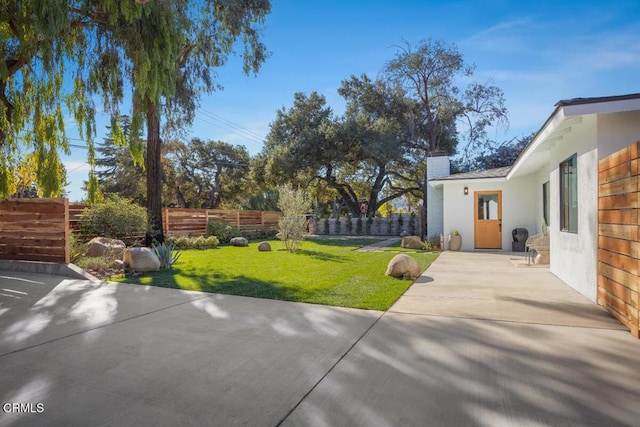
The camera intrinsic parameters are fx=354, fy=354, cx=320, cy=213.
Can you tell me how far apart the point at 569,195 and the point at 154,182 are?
11465 millimetres

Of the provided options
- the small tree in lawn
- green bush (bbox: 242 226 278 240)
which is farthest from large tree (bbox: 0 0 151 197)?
green bush (bbox: 242 226 278 240)

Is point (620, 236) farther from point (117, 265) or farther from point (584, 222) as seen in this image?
point (117, 265)

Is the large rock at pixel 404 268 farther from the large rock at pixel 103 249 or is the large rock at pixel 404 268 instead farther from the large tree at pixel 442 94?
the large tree at pixel 442 94

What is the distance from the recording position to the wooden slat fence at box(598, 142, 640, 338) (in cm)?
339

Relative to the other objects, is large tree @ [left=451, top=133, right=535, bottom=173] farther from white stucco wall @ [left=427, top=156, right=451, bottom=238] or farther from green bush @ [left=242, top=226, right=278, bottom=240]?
green bush @ [left=242, top=226, right=278, bottom=240]

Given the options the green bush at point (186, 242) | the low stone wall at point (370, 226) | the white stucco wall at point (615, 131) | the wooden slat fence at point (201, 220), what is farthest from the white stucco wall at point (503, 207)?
the wooden slat fence at point (201, 220)

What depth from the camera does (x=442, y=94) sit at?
22.0 m

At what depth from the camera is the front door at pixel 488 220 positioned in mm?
11844

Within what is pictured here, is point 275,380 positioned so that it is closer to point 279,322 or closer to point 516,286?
point 279,322

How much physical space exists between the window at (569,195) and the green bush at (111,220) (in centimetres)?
1135

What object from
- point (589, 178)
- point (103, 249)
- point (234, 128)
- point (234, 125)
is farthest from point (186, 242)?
point (234, 128)

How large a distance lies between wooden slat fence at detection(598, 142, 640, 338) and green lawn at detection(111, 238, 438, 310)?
8.06 ft

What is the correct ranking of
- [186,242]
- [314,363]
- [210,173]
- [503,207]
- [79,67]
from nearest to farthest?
[314,363]
[79,67]
[503,207]
[186,242]
[210,173]

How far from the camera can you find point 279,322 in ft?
12.6
